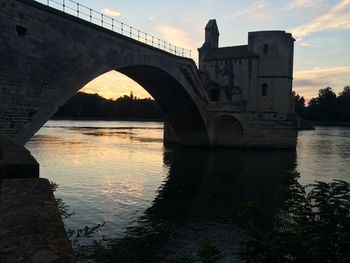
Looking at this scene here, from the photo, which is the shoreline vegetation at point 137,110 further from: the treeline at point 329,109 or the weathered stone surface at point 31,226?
the weathered stone surface at point 31,226

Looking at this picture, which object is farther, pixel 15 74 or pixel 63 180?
pixel 63 180

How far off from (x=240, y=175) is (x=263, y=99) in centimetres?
1792

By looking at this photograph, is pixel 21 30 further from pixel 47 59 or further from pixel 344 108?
pixel 344 108

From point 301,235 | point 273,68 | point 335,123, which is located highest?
point 273,68

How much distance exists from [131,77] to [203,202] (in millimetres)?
17153

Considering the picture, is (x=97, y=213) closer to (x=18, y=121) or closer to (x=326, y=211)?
(x=18, y=121)

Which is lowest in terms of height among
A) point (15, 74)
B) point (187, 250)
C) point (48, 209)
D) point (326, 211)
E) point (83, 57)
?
point (187, 250)

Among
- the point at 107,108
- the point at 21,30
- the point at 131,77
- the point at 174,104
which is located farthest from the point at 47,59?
the point at 107,108

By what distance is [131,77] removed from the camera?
30859 millimetres

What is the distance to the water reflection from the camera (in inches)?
435

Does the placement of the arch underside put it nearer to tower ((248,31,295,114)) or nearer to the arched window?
tower ((248,31,295,114))

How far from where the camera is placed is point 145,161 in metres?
28.5

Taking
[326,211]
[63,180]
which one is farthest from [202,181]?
[326,211]

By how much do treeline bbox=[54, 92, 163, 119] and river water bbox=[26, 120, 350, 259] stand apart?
82343 millimetres
